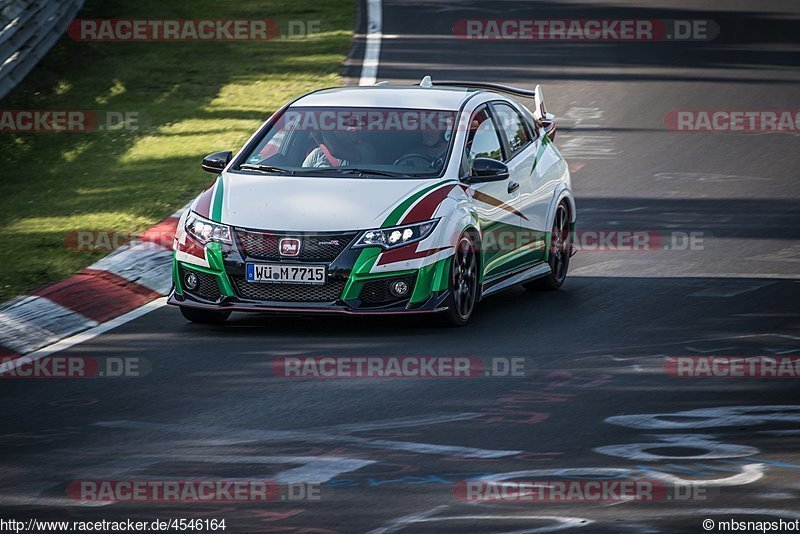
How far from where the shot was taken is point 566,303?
12141 millimetres

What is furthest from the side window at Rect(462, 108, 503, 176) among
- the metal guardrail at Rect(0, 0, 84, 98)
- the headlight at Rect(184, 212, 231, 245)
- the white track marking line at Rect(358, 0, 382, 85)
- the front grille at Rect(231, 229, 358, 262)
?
the metal guardrail at Rect(0, 0, 84, 98)

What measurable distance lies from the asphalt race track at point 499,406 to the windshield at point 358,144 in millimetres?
1101

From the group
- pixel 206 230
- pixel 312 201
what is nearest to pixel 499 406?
pixel 312 201

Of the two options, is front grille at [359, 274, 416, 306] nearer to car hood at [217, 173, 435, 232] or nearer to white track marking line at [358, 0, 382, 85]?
car hood at [217, 173, 435, 232]

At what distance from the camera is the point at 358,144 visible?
11.7 meters

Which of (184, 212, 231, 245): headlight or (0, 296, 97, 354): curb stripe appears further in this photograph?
(184, 212, 231, 245): headlight

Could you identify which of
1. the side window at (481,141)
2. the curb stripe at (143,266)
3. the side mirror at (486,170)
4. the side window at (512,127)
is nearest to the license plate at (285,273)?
the side mirror at (486,170)

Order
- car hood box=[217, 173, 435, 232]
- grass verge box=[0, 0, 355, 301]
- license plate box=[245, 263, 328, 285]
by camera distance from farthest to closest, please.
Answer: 1. grass verge box=[0, 0, 355, 301]
2. car hood box=[217, 173, 435, 232]
3. license plate box=[245, 263, 328, 285]

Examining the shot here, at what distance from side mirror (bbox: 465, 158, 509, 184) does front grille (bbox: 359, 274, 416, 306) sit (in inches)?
43.7

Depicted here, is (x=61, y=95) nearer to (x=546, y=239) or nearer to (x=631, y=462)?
(x=546, y=239)

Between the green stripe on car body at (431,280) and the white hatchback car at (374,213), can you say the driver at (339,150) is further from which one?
the green stripe on car body at (431,280)

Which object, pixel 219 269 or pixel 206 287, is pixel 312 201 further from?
pixel 206 287

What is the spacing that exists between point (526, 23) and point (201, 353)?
1662 centimetres

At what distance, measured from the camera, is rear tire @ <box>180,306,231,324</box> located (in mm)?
11133
